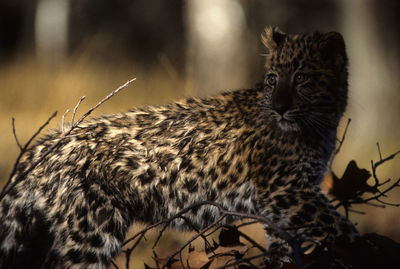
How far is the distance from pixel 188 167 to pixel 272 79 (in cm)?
86

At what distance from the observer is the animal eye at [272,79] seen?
12.2 feet

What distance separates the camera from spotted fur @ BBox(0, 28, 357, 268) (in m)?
3.31

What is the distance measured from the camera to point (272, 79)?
3.74m

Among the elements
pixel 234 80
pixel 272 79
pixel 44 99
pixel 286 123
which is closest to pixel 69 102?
pixel 44 99

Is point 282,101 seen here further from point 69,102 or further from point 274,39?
point 69,102

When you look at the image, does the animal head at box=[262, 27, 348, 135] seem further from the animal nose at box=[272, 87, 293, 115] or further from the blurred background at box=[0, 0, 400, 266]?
Result: the blurred background at box=[0, 0, 400, 266]

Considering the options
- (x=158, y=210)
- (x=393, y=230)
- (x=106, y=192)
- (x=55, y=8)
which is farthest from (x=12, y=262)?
(x=55, y=8)

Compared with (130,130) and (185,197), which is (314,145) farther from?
(130,130)

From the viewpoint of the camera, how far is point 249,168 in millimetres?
3787

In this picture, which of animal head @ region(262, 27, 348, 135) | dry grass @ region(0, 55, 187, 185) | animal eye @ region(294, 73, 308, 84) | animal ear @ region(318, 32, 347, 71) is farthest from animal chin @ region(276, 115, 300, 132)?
dry grass @ region(0, 55, 187, 185)

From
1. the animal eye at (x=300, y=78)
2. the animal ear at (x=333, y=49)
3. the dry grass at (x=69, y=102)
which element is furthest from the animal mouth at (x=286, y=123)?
the dry grass at (x=69, y=102)

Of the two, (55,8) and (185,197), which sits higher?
(55,8)

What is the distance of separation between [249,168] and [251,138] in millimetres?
232

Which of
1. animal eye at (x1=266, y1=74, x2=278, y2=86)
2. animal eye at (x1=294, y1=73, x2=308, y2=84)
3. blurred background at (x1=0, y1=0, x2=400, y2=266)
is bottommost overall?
animal eye at (x1=294, y1=73, x2=308, y2=84)
